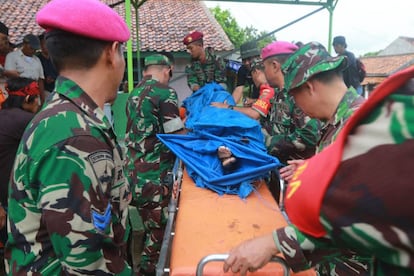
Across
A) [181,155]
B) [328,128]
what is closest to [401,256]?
[328,128]

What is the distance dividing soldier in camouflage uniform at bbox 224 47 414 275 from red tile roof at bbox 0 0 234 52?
12.6 metres

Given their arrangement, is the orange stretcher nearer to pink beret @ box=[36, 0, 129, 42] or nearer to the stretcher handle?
the stretcher handle

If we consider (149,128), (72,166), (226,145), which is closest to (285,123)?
(226,145)

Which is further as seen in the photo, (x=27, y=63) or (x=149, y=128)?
(x=27, y=63)

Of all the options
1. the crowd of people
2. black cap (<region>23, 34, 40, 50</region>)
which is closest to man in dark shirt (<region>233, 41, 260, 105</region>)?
the crowd of people

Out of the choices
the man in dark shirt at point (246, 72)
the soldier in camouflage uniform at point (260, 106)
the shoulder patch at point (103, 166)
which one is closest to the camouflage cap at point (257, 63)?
the man in dark shirt at point (246, 72)

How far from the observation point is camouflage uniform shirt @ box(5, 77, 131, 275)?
106cm

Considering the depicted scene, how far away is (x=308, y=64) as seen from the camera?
5.96ft

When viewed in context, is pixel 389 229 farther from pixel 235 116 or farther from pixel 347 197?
pixel 235 116

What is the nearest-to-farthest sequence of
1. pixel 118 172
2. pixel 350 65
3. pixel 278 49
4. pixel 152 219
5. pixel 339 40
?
pixel 118 172 < pixel 278 49 < pixel 152 219 < pixel 350 65 < pixel 339 40

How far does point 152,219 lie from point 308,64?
88.0 inches

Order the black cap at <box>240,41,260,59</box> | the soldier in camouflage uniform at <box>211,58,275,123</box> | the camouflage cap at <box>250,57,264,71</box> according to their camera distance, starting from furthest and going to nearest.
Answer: the black cap at <box>240,41,260,59</box> < the camouflage cap at <box>250,57,264,71</box> < the soldier in camouflage uniform at <box>211,58,275,123</box>

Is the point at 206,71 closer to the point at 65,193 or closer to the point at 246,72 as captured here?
the point at 246,72

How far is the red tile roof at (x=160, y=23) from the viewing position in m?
13.6
